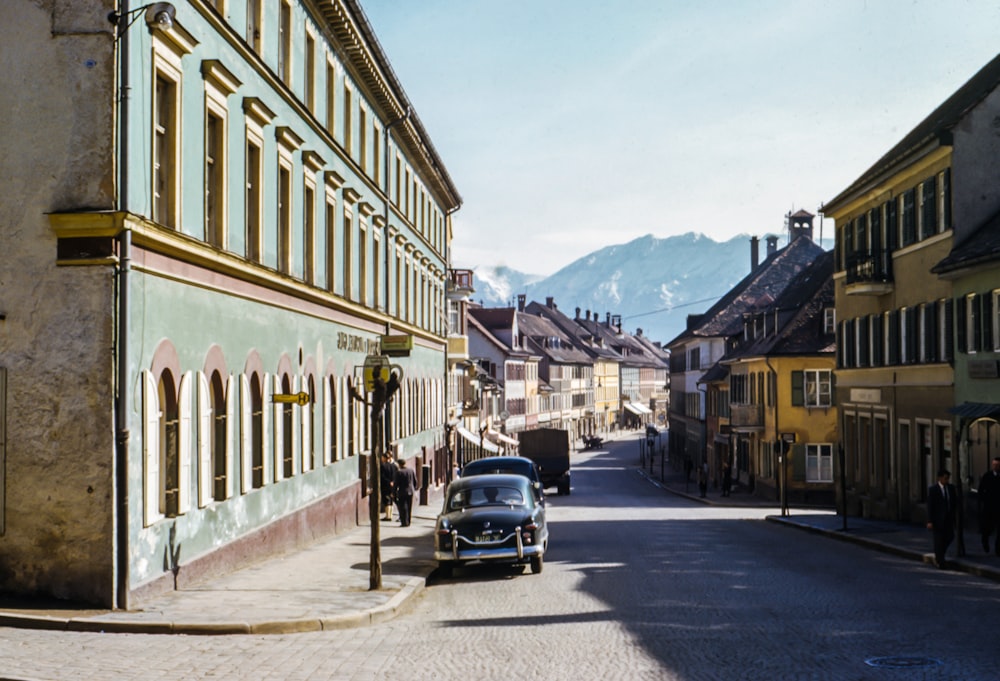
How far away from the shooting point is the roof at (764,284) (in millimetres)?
82062

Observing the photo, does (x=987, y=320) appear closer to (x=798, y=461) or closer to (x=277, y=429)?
(x=277, y=429)

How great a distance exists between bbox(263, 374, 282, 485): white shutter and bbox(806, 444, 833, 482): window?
3638 cm

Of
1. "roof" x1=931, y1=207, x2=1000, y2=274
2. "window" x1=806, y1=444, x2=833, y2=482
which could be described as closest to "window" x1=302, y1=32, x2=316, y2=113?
"roof" x1=931, y1=207, x2=1000, y2=274

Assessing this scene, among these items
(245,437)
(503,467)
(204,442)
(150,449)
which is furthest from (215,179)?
(503,467)

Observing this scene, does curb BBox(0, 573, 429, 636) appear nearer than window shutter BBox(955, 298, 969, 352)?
Yes

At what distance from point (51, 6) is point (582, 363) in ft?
413

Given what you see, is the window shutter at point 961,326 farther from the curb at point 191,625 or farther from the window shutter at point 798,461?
the window shutter at point 798,461

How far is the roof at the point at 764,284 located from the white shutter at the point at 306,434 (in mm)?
57737

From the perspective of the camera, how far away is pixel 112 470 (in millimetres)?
14336

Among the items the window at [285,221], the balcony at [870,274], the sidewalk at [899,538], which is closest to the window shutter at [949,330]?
the sidewalk at [899,538]

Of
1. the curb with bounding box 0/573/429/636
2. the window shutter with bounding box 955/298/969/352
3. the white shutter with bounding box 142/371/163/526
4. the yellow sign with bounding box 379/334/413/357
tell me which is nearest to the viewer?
the curb with bounding box 0/573/429/636

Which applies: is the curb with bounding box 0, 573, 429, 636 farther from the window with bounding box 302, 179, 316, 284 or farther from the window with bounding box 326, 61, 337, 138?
the window with bounding box 326, 61, 337, 138

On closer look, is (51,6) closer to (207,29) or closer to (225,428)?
(207,29)

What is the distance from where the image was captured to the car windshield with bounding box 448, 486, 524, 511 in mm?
21906
